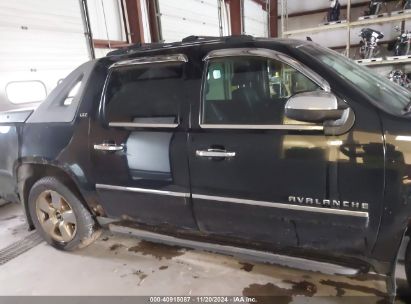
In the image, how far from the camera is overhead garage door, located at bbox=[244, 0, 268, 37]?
12031 millimetres

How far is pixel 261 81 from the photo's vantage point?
2012 mm

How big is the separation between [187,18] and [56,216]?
6.68 meters

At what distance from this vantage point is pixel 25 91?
489 centimetres

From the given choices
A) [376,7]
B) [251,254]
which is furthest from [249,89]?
[376,7]

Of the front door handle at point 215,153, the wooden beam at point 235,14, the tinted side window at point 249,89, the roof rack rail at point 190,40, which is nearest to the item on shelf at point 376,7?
the wooden beam at point 235,14

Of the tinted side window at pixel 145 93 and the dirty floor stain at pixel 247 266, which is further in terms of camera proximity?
the dirty floor stain at pixel 247 266

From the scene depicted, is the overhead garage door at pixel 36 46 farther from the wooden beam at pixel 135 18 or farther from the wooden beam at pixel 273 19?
the wooden beam at pixel 273 19

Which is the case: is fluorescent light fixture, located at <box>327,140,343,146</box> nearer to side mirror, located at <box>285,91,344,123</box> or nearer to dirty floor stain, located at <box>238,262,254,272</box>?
side mirror, located at <box>285,91,344,123</box>

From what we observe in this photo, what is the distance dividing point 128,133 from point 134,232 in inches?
33.4

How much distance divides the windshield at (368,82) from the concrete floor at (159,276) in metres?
1.25

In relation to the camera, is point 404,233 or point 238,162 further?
point 238,162

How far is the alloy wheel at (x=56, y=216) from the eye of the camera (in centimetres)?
293

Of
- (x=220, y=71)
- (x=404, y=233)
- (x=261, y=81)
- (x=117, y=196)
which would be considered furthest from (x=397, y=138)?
(x=117, y=196)

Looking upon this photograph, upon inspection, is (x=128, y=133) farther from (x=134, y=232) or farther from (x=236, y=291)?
(x=236, y=291)
